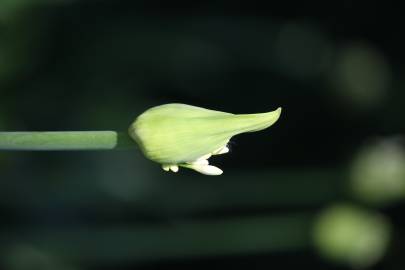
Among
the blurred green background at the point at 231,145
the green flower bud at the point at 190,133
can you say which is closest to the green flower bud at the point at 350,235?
the blurred green background at the point at 231,145

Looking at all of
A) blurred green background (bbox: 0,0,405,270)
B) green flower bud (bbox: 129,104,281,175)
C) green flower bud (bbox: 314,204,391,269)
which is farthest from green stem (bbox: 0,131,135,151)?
green flower bud (bbox: 314,204,391,269)

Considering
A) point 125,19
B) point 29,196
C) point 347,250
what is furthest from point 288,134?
point 29,196

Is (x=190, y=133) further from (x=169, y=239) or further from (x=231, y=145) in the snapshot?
(x=231, y=145)

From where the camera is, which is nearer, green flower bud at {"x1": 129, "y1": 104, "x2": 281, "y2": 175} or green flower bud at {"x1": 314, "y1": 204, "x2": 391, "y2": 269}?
green flower bud at {"x1": 129, "y1": 104, "x2": 281, "y2": 175}

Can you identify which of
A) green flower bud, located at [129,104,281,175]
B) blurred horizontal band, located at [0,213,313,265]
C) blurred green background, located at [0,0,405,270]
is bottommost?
green flower bud, located at [129,104,281,175]

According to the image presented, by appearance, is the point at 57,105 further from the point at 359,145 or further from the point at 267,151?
the point at 359,145

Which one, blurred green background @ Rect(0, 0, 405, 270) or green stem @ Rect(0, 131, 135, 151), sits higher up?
blurred green background @ Rect(0, 0, 405, 270)

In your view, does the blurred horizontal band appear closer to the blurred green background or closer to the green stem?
the blurred green background
